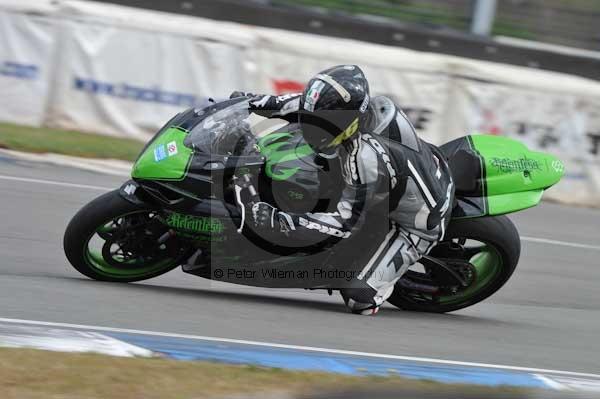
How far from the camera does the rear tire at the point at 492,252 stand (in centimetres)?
592

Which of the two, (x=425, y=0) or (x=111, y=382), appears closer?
(x=111, y=382)

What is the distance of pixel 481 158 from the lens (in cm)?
603

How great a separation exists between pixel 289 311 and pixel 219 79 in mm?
4966

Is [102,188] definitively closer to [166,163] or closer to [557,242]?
[166,163]

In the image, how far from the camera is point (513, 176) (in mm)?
6012

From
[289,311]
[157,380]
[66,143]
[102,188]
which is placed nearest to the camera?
[157,380]

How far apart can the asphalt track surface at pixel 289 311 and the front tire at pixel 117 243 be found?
11 centimetres

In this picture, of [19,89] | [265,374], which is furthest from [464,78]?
[265,374]

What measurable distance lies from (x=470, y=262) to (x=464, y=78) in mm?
4971

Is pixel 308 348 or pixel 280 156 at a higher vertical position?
pixel 280 156

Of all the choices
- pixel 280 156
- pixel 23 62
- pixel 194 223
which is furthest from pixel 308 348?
pixel 23 62

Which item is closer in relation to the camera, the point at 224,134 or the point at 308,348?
the point at 308,348

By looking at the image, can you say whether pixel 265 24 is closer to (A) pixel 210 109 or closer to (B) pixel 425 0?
(B) pixel 425 0

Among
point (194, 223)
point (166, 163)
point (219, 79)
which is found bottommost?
point (194, 223)
